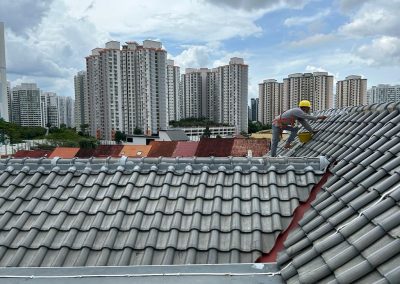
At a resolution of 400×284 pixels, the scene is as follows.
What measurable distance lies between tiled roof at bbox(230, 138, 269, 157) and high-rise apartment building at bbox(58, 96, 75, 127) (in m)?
106

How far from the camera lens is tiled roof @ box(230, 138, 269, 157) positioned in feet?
71.3

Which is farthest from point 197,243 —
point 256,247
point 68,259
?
point 68,259

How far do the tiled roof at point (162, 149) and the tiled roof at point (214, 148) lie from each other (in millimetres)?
2440

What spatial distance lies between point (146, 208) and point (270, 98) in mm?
77611

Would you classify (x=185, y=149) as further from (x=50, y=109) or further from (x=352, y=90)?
(x=50, y=109)

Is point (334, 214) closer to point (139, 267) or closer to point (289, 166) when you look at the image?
point (289, 166)

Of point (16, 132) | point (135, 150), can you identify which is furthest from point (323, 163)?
point (16, 132)

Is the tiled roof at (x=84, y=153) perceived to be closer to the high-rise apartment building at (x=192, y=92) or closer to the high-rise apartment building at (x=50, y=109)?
the high-rise apartment building at (x=192, y=92)

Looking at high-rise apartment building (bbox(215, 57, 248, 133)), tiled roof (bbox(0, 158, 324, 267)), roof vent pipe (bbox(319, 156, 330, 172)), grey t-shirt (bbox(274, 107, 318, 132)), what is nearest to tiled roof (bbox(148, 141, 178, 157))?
grey t-shirt (bbox(274, 107, 318, 132))

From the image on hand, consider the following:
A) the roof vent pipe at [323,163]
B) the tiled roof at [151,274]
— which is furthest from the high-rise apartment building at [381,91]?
the tiled roof at [151,274]

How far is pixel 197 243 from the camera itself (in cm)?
376

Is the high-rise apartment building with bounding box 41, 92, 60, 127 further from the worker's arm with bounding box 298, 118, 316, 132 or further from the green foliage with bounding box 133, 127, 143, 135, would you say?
the worker's arm with bounding box 298, 118, 316, 132

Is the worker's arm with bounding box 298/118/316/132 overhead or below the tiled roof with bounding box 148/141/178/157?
overhead

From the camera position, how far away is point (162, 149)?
2520 centimetres
